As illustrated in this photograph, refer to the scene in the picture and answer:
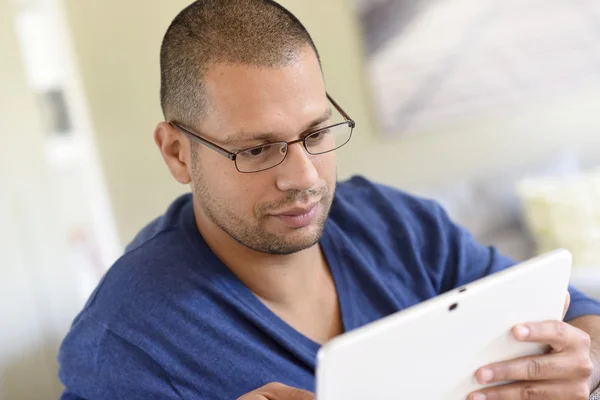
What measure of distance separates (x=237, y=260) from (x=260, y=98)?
27cm

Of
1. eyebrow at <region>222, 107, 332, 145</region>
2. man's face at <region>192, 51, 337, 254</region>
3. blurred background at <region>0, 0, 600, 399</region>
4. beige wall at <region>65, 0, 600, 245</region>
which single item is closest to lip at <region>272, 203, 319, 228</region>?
man's face at <region>192, 51, 337, 254</region>

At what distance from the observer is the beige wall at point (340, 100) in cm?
243

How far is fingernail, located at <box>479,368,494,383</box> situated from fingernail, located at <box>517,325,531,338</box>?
6 centimetres

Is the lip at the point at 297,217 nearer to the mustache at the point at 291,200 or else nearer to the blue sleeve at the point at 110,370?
the mustache at the point at 291,200

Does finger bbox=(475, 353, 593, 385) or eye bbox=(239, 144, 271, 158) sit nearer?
finger bbox=(475, 353, 593, 385)

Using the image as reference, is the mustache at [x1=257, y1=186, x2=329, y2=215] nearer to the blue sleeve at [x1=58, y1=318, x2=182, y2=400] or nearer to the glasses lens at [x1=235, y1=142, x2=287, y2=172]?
the glasses lens at [x1=235, y1=142, x2=287, y2=172]

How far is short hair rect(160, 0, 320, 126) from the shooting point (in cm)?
94

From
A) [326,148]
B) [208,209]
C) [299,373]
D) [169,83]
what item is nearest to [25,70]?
[169,83]

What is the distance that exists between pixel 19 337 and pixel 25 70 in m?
0.71

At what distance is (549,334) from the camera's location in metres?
0.78

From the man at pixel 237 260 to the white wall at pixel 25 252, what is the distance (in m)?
Result: 0.60

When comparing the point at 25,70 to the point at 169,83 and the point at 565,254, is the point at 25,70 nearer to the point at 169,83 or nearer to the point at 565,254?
the point at 169,83

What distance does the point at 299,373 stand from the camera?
37.9 inches

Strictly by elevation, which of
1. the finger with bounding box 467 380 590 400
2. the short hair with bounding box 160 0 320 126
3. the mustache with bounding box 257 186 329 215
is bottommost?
the finger with bounding box 467 380 590 400
